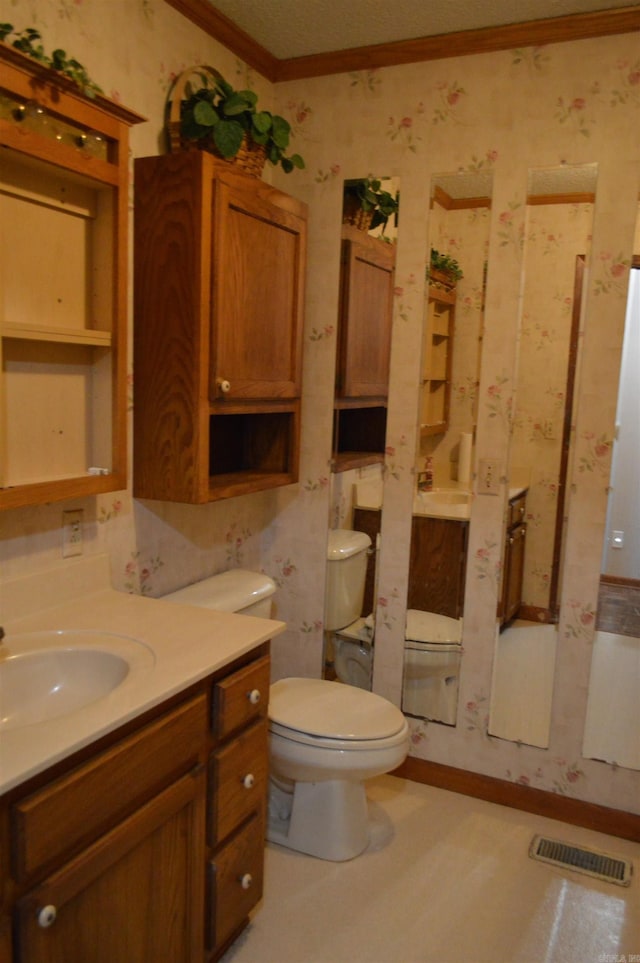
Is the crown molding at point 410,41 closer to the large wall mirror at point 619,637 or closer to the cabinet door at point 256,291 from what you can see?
the cabinet door at point 256,291

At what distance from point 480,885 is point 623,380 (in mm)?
1531

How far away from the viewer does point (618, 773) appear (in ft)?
7.63

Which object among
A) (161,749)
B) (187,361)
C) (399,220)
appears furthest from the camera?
(399,220)

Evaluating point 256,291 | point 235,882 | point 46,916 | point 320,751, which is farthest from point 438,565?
point 46,916

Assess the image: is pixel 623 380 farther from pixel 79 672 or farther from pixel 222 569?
pixel 79 672

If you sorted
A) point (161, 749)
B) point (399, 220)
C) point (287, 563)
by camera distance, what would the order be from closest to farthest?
1. point (161, 749)
2. point (399, 220)
3. point (287, 563)

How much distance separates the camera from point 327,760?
2020 millimetres

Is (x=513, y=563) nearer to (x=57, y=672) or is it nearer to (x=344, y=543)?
(x=344, y=543)

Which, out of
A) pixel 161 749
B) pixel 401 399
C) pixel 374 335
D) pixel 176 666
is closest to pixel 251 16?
pixel 374 335

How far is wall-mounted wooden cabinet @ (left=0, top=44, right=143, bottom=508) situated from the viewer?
1.48 meters

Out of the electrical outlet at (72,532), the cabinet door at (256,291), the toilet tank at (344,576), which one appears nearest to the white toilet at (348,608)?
the toilet tank at (344,576)

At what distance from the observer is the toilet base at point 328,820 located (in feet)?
7.00

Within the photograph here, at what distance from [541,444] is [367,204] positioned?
982 mm

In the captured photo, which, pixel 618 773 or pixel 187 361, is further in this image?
pixel 618 773
